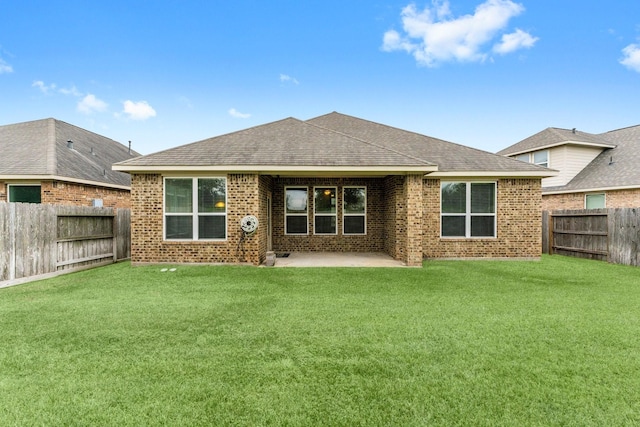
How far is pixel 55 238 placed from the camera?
8125 mm

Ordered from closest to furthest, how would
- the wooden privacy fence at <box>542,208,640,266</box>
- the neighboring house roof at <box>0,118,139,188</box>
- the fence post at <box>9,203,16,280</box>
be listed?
the fence post at <box>9,203,16,280</box>
the wooden privacy fence at <box>542,208,640,266</box>
the neighboring house roof at <box>0,118,139,188</box>

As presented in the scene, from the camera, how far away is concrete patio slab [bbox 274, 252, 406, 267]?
9.28 meters

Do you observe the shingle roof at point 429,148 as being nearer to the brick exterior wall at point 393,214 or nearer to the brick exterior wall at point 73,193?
the brick exterior wall at point 393,214

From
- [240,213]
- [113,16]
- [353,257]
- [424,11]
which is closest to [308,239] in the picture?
[353,257]

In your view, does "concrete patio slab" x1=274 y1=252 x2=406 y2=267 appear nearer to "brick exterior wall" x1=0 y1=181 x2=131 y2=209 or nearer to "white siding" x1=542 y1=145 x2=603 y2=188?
"brick exterior wall" x1=0 y1=181 x2=131 y2=209

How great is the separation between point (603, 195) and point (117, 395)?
62.7 ft

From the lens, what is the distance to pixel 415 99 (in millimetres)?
21000

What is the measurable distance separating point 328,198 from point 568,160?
13478mm

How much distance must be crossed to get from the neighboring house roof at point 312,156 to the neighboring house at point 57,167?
4983 mm

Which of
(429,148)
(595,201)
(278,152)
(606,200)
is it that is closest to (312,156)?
(278,152)

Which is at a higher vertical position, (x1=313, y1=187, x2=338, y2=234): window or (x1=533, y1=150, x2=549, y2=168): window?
(x1=533, y1=150, x2=549, y2=168): window

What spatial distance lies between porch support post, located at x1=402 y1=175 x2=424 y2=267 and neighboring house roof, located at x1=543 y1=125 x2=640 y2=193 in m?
11.0

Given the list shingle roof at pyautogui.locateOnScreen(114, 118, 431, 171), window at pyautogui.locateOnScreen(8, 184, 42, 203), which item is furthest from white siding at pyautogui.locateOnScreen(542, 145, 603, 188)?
window at pyautogui.locateOnScreen(8, 184, 42, 203)

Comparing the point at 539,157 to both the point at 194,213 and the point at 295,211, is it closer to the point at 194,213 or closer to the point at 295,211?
the point at 295,211
